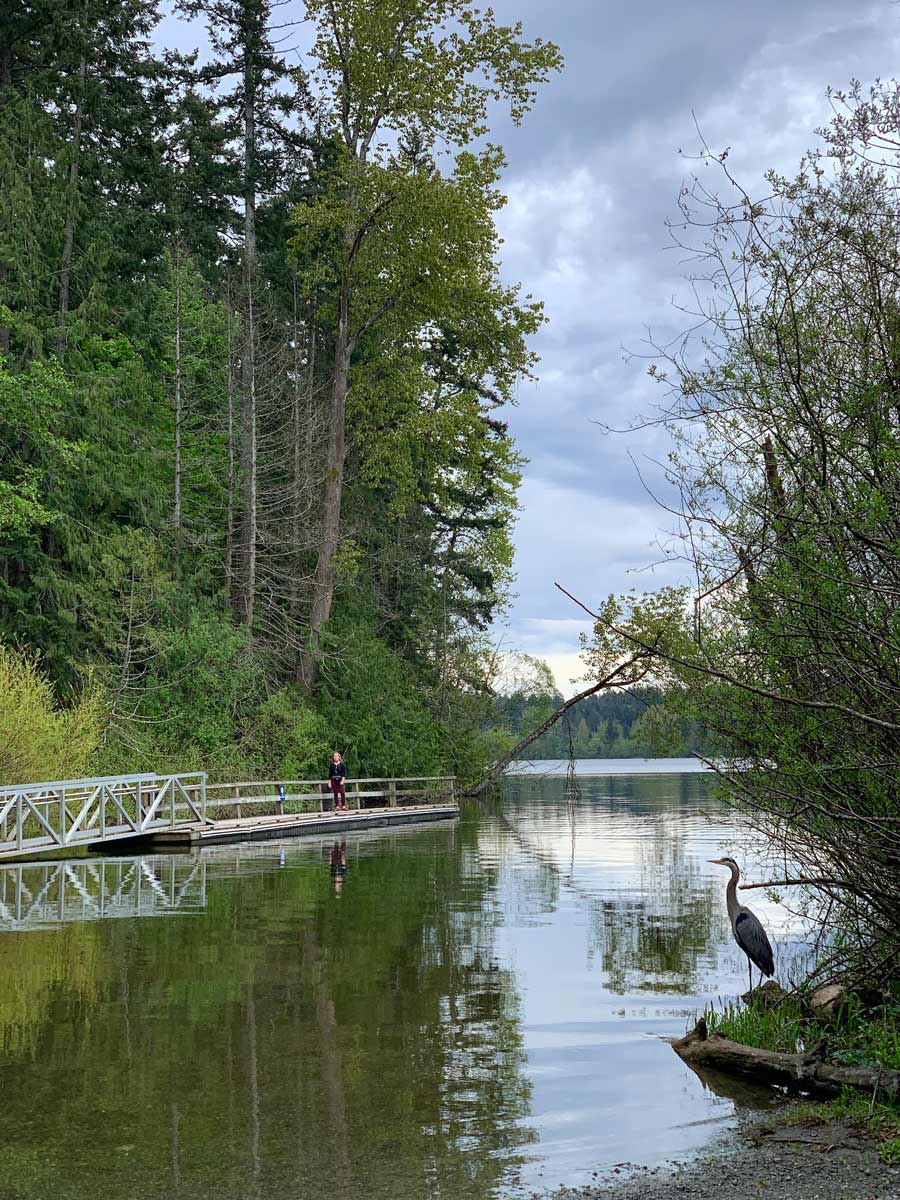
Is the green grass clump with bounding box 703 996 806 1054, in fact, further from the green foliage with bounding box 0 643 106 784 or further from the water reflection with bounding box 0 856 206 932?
the green foliage with bounding box 0 643 106 784

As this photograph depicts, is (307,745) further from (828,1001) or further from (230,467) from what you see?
(828,1001)

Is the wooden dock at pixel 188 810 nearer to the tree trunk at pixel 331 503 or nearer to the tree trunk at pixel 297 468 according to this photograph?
the tree trunk at pixel 331 503

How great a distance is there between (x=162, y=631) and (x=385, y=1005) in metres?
24.0

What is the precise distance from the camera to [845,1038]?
8.47 metres

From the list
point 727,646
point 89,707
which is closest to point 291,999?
point 727,646

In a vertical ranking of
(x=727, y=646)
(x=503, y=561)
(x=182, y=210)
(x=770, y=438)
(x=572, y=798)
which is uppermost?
(x=182, y=210)

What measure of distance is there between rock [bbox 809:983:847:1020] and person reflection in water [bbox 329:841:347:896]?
35.5 ft

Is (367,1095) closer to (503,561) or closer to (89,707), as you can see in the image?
(89,707)

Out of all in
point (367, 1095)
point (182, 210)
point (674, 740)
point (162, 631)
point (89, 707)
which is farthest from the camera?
point (182, 210)

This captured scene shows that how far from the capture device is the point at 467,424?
3862 cm

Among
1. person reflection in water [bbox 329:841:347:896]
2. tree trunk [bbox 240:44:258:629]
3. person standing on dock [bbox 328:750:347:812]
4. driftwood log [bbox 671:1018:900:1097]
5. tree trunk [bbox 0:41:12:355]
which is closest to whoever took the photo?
driftwood log [bbox 671:1018:900:1097]

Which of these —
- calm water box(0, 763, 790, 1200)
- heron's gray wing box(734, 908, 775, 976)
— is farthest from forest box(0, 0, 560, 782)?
heron's gray wing box(734, 908, 775, 976)

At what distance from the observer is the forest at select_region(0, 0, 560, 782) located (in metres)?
32.0

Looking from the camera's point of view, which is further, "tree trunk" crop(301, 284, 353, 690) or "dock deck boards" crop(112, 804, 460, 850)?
"tree trunk" crop(301, 284, 353, 690)
